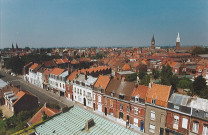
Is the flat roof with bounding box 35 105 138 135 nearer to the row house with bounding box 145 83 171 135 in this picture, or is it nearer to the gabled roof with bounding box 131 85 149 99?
the row house with bounding box 145 83 171 135

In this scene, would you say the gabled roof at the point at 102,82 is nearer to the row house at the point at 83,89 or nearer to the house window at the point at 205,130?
the row house at the point at 83,89

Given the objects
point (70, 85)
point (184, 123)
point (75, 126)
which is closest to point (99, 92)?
point (70, 85)

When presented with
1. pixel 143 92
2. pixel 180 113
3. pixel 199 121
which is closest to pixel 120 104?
pixel 143 92

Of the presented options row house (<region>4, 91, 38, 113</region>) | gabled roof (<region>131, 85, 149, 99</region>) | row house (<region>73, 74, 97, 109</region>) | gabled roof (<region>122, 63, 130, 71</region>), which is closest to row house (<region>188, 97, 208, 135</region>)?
gabled roof (<region>131, 85, 149, 99</region>)

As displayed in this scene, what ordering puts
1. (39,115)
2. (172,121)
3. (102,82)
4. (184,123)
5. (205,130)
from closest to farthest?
(205,130), (184,123), (172,121), (39,115), (102,82)

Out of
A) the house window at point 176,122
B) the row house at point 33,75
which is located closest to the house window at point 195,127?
the house window at point 176,122

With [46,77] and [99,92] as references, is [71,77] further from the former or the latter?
[46,77]

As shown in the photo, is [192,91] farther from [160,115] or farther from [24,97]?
[24,97]
